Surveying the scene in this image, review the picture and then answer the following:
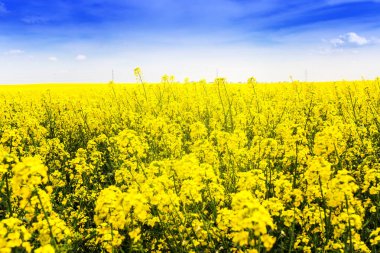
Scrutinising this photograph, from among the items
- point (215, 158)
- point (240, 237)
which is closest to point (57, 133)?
point (215, 158)

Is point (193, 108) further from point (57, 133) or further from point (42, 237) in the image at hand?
point (42, 237)

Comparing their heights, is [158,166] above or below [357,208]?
above

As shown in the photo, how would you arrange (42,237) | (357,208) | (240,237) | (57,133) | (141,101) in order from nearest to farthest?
(240,237) < (42,237) < (357,208) < (57,133) < (141,101)

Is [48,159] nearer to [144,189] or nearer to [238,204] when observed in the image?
[144,189]

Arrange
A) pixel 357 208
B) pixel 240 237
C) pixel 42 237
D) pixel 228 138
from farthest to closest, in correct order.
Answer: pixel 228 138 → pixel 357 208 → pixel 42 237 → pixel 240 237

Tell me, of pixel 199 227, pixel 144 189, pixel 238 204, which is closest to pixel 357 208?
pixel 199 227

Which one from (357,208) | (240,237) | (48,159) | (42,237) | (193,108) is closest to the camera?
(240,237)

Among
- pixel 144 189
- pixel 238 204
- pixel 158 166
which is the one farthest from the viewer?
pixel 158 166

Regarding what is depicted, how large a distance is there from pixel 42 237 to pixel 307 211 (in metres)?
2.74

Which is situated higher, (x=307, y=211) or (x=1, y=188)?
(x=1, y=188)

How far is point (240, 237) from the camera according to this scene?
2.34 metres

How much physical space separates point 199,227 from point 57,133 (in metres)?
7.12

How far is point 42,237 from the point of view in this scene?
3.07 metres

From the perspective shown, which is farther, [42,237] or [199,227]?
[199,227]
